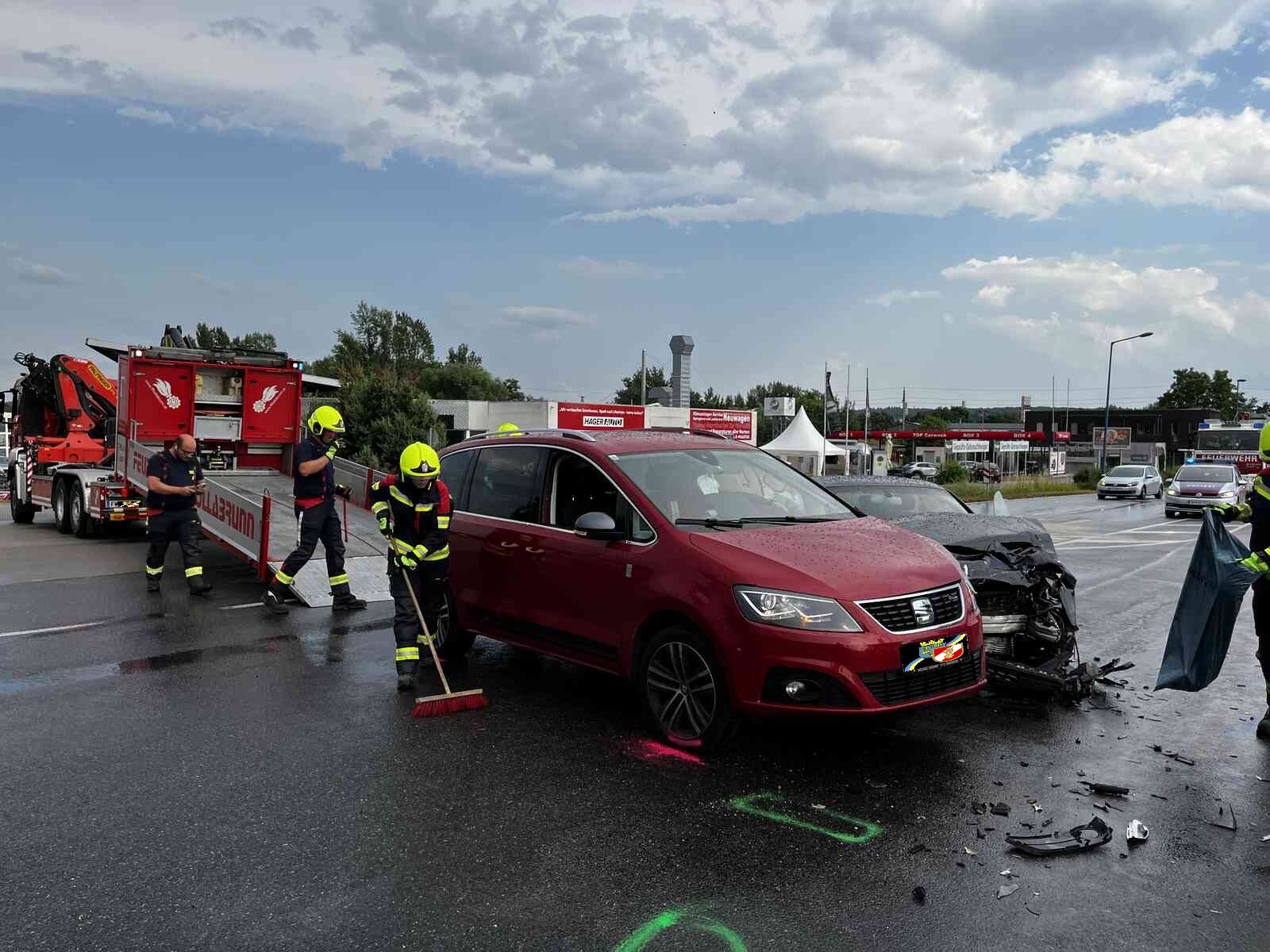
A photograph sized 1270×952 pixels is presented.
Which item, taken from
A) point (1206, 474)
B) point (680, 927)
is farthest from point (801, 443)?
point (680, 927)

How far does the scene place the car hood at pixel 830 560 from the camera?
15.4ft

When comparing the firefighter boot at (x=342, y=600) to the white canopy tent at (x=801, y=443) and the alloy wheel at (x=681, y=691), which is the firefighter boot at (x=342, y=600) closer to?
the alloy wheel at (x=681, y=691)

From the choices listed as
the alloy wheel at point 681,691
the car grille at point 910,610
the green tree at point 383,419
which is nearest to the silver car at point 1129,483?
the green tree at point 383,419

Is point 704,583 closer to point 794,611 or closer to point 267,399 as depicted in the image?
point 794,611

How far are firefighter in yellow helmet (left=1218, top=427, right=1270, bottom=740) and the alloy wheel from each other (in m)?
3.27

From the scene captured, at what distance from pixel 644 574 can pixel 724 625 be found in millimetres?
650

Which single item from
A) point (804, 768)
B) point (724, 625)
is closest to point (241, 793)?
point (724, 625)

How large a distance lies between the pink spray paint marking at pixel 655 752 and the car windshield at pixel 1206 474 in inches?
1038

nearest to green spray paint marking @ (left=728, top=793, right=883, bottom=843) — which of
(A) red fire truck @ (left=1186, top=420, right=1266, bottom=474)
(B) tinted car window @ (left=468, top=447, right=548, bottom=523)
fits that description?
(B) tinted car window @ (left=468, top=447, right=548, bottom=523)

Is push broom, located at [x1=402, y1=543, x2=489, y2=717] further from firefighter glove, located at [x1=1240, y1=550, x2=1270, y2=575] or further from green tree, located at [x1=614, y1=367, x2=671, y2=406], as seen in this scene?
green tree, located at [x1=614, y1=367, x2=671, y2=406]

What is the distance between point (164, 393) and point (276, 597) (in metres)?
6.24

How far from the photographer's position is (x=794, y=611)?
182 inches

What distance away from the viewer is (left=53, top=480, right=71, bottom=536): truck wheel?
16.2 meters

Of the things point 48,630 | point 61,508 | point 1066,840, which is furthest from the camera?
point 61,508
